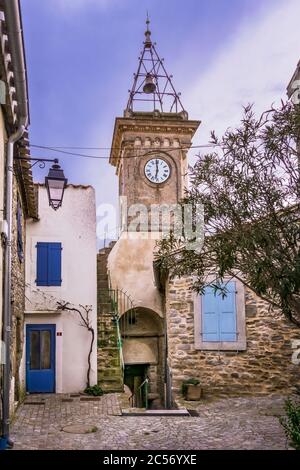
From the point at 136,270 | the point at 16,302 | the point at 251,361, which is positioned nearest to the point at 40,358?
the point at 16,302

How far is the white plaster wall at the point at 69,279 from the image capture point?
12828 millimetres

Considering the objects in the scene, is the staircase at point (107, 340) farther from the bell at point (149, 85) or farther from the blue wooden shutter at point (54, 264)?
the bell at point (149, 85)

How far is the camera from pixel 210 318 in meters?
12.0

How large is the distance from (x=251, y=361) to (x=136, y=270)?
4988 mm

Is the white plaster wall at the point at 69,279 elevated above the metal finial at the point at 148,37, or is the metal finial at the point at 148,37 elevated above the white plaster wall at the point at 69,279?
the metal finial at the point at 148,37

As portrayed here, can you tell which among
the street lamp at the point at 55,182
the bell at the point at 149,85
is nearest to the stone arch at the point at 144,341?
the street lamp at the point at 55,182

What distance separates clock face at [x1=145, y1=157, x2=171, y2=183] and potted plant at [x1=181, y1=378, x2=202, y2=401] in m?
12.7

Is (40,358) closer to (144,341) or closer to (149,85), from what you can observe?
(144,341)

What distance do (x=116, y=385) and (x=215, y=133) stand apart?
780cm

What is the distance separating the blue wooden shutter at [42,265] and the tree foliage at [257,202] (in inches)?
275

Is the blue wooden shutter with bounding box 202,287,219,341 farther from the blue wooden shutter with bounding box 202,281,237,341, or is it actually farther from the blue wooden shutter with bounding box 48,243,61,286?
the blue wooden shutter with bounding box 48,243,61,286

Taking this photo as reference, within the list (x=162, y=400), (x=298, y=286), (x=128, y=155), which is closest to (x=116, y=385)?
(x=162, y=400)

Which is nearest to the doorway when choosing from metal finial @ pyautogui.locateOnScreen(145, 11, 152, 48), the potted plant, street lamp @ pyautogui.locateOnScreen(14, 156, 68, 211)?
the potted plant

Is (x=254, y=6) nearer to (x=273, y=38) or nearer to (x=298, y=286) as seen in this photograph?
(x=273, y=38)
